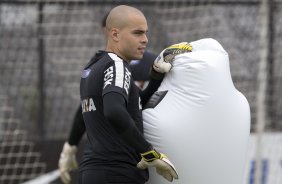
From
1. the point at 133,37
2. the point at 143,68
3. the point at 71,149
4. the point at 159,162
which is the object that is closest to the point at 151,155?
the point at 159,162

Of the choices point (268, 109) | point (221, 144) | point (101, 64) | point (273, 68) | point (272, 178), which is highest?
→ point (101, 64)

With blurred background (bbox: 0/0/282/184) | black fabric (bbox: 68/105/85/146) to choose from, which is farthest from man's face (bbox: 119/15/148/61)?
blurred background (bbox: 0/0/282/184)

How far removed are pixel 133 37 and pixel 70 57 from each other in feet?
10.7

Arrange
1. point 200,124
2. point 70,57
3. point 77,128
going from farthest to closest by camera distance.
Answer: point 70,57 < point 77,128 < point 200,124

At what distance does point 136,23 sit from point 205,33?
340cm

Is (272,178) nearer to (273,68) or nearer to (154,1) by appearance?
(273,68)

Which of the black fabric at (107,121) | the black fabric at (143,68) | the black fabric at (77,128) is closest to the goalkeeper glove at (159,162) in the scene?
the black fabric at (107,121)

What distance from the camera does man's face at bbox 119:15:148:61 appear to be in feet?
11.0

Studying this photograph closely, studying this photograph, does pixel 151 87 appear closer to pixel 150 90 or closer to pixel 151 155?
pixel 150 90

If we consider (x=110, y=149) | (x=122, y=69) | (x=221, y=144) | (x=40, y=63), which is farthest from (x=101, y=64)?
(x=40, y=63)

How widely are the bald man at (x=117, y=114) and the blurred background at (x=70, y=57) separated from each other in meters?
3.10

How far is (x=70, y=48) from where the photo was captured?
655 cm

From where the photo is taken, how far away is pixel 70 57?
656 centimetres

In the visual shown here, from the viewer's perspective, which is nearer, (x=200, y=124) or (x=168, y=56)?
(x=200, y=124)
